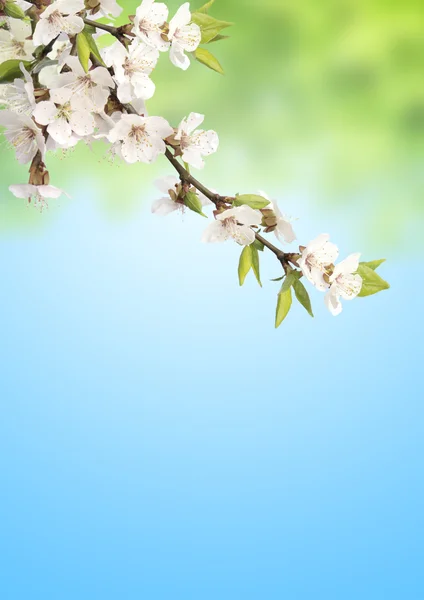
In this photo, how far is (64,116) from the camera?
81 centimetres

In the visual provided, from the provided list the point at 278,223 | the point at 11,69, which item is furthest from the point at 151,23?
the point at 278,223

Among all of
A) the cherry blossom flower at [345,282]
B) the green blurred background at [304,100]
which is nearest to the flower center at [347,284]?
the cherry blossom flower at [345,282]

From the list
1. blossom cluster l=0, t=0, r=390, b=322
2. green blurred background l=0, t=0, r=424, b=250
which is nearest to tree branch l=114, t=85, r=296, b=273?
blossom cluster l=0, t=0, r=390, b=322

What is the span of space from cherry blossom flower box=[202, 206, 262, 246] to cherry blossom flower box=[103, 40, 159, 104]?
5.9 inches

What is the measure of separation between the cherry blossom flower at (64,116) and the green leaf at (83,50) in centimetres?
3

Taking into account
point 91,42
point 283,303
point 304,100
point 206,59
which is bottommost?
point 283,303

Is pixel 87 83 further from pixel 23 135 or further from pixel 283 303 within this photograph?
pixel 283 303

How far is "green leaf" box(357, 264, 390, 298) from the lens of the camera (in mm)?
921

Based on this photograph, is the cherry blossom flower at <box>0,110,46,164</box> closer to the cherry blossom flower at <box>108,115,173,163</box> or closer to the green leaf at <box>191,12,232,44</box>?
the cherry blossom flower at <box>108,115,173,163</box>

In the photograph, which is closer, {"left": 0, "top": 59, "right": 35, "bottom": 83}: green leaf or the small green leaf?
{"left": 0, "top": 59, "right": 35, "bottom": 83}: green leaf

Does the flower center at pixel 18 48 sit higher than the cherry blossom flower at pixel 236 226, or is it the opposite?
the flower center at pixel 18 48

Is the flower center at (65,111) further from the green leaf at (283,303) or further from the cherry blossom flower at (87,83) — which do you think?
the green leaf at (283,303)

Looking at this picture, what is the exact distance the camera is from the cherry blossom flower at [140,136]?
0.82m

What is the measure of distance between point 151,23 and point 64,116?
0.13 m
